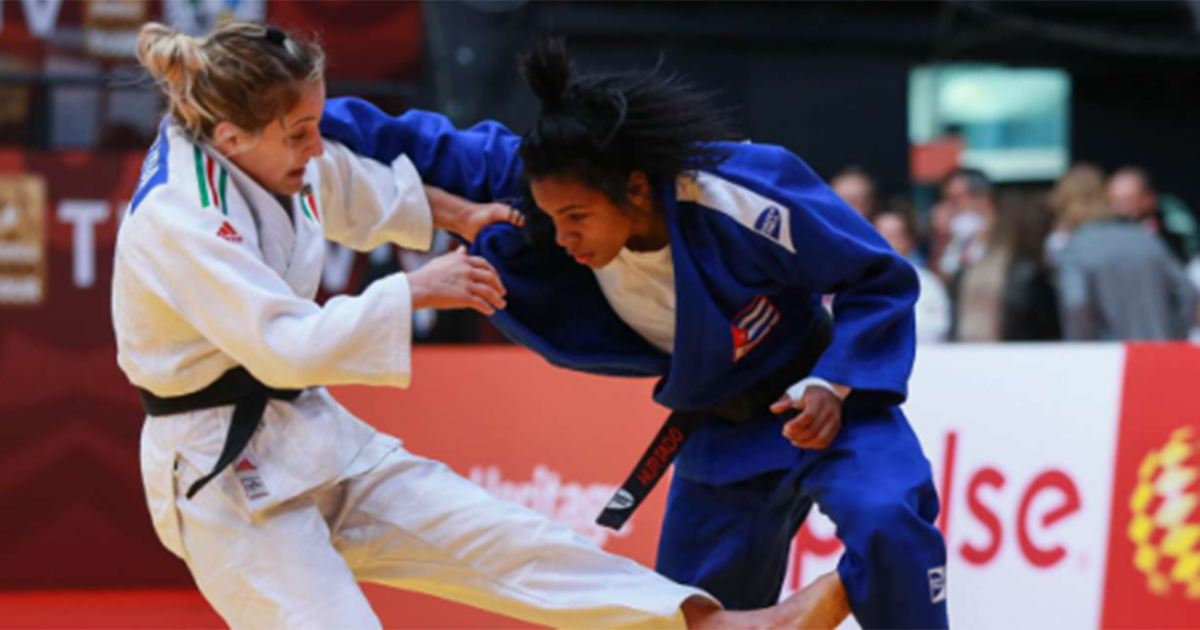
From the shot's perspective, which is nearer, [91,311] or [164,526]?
[164,526]

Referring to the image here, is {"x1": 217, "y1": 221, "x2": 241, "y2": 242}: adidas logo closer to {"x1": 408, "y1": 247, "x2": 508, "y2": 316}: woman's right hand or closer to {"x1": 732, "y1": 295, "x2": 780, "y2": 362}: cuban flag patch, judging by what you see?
{"x1": 408, "y1": 247, "x2": 508, "y2": 316}: woman's right hand

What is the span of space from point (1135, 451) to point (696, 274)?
1.99 metres

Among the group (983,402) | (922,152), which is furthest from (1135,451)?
(922,152)

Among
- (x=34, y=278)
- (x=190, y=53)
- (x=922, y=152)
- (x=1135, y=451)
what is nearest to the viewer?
(x=190, y=53)

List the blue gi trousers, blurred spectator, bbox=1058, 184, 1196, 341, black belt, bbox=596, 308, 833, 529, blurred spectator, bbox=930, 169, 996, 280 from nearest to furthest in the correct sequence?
the blue gi trousers
black belt, bbox=596, 308, 833, 529
blurred spectator, bbox=1058, 184, 1196, 341
blurred spectator, bbox=930, 169, 996, 280

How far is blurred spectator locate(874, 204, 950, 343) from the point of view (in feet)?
21.7

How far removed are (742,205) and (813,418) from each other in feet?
1.37

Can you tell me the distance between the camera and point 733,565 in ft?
10.4

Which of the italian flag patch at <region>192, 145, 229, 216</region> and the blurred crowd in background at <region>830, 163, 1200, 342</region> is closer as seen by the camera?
the italian flag patch at <region>192, 145, 229, 216</region>

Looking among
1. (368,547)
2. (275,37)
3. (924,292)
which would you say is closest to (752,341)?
(368,547)

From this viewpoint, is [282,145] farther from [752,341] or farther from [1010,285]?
[1010,285]

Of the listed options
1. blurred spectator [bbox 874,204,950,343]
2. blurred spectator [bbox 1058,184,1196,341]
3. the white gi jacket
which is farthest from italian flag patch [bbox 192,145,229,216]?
blurred spectator [bbox 1058,184,1196,341]

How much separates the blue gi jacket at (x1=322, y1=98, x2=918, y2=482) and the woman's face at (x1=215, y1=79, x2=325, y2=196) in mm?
342

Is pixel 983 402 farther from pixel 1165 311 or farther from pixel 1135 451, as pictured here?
pixel 1165 311
